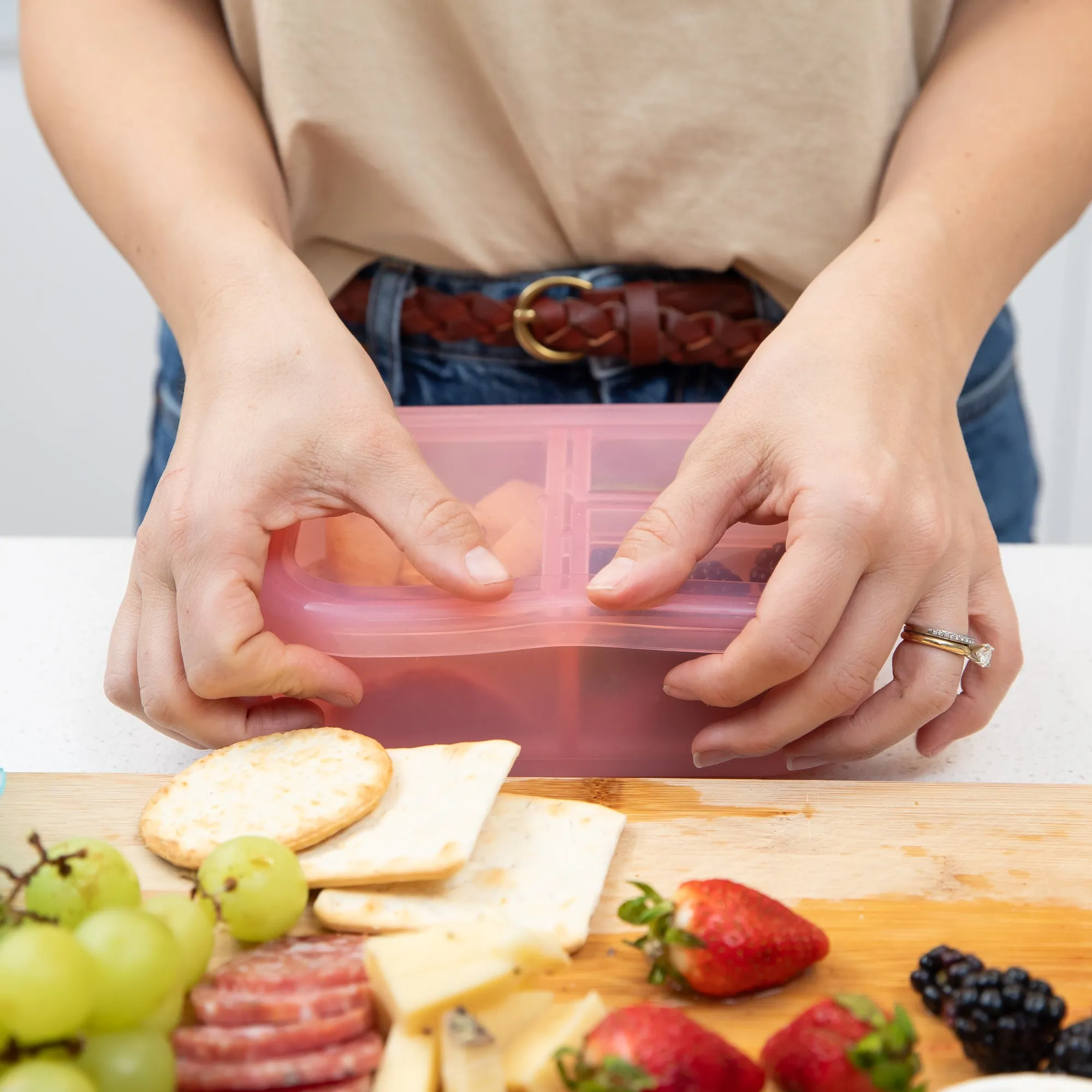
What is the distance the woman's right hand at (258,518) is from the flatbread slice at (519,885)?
0.53ft

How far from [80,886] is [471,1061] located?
242mm

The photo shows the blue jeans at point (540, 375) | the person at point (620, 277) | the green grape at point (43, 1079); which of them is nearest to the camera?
the green grape at point (43, 1079)

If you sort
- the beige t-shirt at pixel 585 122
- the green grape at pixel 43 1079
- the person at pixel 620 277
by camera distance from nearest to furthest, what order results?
the green grape at pixel 43 1079 → the person at pixel 620 277 → the beige t-shirt at pixel 585 122

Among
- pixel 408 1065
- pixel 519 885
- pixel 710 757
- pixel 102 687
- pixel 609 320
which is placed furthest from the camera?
pixel 609 320

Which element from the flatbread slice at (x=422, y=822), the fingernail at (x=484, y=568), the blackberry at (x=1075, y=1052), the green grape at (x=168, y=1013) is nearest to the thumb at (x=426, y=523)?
the fingernail at (x=484, y=568)

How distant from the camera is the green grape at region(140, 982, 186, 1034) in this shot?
1.92ft

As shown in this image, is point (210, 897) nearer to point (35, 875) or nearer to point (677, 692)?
point (35, 875)

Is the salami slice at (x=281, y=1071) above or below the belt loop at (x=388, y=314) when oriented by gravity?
below

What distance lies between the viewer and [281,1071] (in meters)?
0.60

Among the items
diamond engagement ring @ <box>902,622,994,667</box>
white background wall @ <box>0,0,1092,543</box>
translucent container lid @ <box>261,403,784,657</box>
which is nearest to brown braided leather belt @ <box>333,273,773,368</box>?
translucent container lid @ <box>261,403,784,657</box>

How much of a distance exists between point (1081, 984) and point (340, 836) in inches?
18.9

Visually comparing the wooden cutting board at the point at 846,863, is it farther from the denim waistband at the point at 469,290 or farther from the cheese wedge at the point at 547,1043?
the denim waistband at the point at 469,290

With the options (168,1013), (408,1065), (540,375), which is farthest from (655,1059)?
(540,375)

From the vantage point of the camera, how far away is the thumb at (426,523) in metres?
0.85
